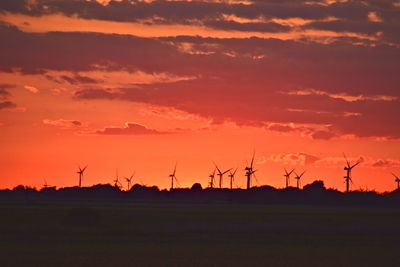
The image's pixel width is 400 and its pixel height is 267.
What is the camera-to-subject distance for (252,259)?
232 ft

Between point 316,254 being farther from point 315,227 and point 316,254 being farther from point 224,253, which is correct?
point 315,227

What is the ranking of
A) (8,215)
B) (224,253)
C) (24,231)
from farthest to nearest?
(8,215), (24,231), (224,253)

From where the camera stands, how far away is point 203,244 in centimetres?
8575

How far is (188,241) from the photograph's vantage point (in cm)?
8944

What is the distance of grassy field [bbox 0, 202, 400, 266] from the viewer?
Result: 68.9 metres

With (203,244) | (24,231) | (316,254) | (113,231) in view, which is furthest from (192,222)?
(316,254)

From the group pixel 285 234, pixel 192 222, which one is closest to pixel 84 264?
pixel 285 234

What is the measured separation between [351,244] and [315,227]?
95.4 ft

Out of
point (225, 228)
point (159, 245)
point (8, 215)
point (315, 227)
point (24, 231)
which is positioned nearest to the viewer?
point (159, 245)

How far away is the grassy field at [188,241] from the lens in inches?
2712

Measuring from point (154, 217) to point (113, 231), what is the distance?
101ft

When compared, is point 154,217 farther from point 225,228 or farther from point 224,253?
point 224,253

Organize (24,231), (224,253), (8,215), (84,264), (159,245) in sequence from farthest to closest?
(8,215), (24,231), (159,245), (224,253), (84,264)

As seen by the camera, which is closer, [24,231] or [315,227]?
[24,231]
